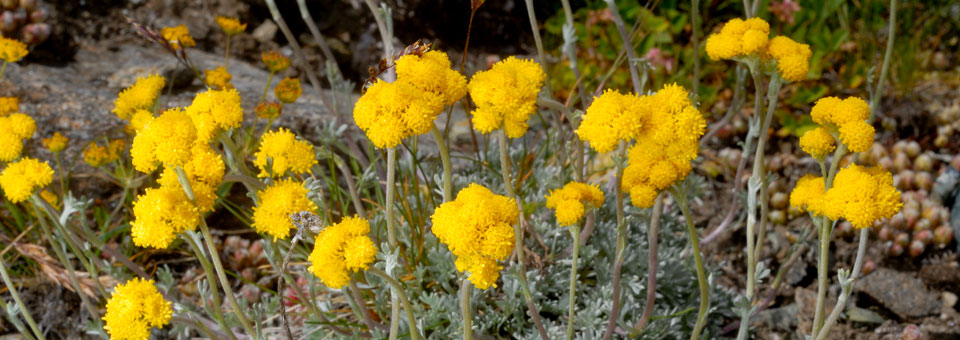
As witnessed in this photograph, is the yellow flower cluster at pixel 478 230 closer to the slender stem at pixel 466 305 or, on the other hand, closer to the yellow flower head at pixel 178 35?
the slender stem at pixel 466 305

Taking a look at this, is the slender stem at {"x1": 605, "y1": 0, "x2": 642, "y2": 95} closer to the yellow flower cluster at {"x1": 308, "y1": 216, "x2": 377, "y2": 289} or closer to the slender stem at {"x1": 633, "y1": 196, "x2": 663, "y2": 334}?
the slender stem at {"x1": 633, "y1": 196, "x2": 663, "y2": 334}

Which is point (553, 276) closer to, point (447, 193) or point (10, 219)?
point (447, 193)

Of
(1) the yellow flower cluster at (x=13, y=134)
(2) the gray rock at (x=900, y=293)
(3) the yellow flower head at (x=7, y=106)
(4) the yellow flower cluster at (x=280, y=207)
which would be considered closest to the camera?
(4) the yellow flower cluster at (x=280, y=207)

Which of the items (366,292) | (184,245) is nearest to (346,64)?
(184,245)

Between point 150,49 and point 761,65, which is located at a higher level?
point 761,65

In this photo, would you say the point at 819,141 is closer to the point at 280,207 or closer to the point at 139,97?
the point at 280,207

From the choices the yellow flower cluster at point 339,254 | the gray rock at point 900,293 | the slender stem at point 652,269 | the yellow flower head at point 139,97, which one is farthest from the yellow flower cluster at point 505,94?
the gray rock at point 900,293

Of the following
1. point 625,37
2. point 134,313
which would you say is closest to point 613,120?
point 625,37
